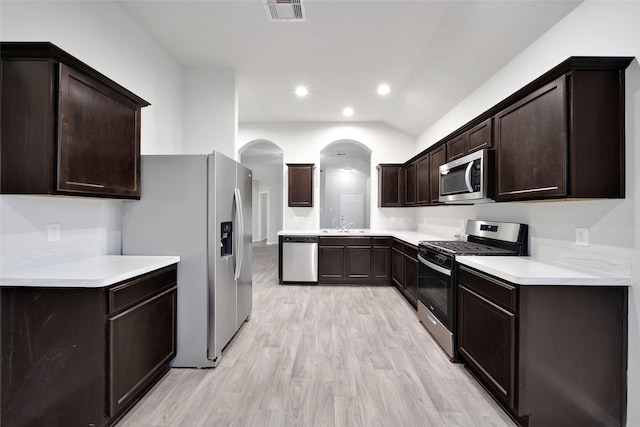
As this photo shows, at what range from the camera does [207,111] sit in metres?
3.62

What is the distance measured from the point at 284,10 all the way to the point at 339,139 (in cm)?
333

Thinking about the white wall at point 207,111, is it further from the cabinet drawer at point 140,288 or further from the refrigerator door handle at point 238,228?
the cabinet drawer at point 140,288

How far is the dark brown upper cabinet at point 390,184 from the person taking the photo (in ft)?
17.0

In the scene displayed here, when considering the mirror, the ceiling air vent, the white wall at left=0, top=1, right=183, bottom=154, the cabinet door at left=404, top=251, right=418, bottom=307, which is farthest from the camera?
the mirror

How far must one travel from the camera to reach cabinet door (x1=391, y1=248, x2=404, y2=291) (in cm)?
418

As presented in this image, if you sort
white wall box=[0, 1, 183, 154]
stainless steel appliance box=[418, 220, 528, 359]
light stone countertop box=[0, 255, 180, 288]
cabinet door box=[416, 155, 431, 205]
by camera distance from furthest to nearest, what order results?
cabinet door box=[416, 155, 431, 205] < stainless steel appliance box=[418, 220, 528, 359] < white wall box=[0, 1, 183, 154] < light stone countertop box=[0, 255, 180, 288]

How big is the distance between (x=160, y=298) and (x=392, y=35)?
3107mm

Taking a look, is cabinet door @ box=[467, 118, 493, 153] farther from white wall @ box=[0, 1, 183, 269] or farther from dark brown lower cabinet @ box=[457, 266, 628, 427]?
white wall @ box=[0, 1, 183, 269]

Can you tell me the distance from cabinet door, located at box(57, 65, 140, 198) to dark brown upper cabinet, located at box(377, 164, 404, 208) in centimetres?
390

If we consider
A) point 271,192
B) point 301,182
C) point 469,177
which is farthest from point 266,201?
point 469,177

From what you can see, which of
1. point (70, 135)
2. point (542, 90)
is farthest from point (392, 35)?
point (70, 135)

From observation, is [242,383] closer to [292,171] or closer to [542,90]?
[542,90]

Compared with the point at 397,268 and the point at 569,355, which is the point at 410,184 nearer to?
the point at 397,268

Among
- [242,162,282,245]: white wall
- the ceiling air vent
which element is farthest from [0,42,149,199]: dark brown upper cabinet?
[242,162,282,245]: white wall
